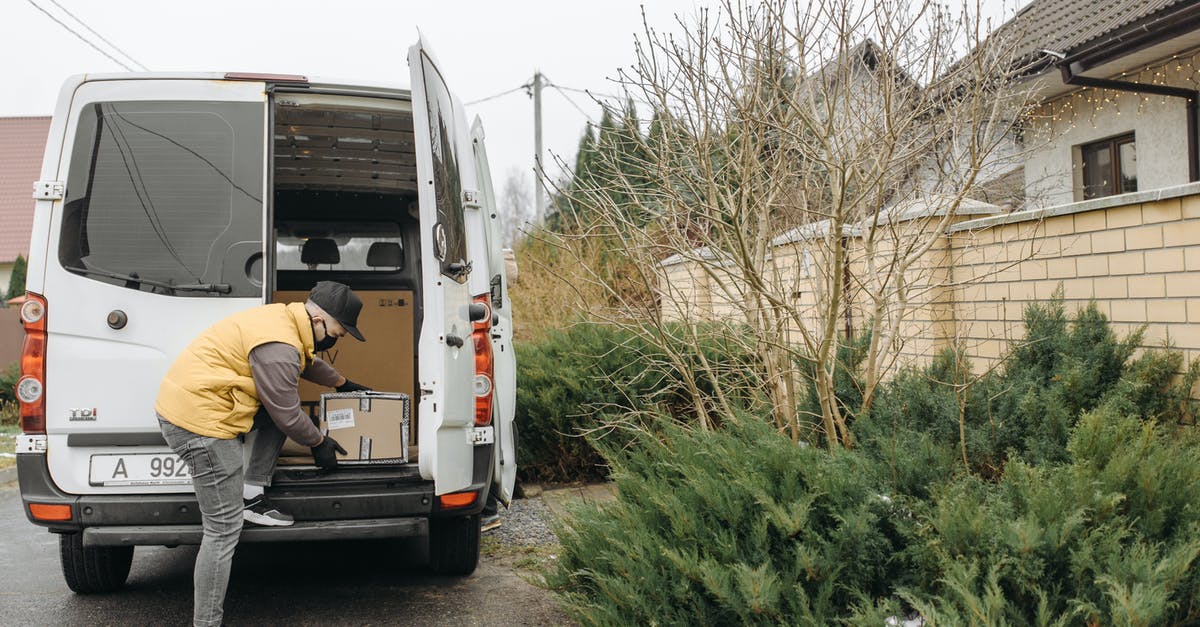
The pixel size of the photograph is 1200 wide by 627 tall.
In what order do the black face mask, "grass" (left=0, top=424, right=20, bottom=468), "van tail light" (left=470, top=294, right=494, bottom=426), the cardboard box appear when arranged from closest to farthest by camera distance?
the black face mask → "van tail light" (left=470, top=294, right=494, bottom=426) → the cardboard box → "grass" (left=0, top=424, right=20, bottom=468)

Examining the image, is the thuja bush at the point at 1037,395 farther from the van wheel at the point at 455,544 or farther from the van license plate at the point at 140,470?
the van license plate at the point at 140,470

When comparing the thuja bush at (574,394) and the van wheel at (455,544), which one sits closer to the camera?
the van wheel at (455,544)

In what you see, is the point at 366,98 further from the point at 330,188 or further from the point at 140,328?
the point at 330,188

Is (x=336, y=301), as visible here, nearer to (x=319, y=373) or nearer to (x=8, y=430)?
(x=319, y=373)

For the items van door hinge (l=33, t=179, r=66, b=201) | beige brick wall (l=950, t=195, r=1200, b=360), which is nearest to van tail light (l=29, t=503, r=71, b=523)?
van door hinge (l=33, t=179, r=66, b=201)

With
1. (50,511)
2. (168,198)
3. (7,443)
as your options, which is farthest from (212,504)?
(7,443)

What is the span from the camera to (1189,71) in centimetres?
848

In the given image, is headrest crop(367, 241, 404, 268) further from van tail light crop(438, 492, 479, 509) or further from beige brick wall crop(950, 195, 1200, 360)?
beige brick wall crop(950, 195, 1200, 360)

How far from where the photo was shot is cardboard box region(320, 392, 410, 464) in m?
4.57

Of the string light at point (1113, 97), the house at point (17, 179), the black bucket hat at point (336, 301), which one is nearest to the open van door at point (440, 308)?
the black bucket hat at point (336, 301)

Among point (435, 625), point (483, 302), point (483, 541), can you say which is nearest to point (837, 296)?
point (483, 302)

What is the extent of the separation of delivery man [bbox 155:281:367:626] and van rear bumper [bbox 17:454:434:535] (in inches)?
3.5

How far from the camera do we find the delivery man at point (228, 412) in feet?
12.2

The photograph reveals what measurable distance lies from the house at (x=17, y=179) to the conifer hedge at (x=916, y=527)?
28024mm
